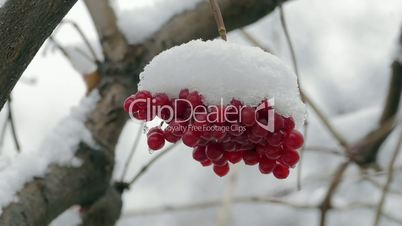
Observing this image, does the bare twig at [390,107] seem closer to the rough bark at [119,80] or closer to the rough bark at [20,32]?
the rough bark at [119,80]

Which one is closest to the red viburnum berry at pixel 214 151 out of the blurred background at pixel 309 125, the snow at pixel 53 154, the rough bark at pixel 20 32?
the rough bark at pixel 20 32

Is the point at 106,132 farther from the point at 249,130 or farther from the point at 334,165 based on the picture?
the point at 334,165

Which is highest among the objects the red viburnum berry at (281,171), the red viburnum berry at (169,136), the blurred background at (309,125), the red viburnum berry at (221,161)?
the red viburnum berry at (169,136)

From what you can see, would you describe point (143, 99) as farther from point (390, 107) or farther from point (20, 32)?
point (390, 107)

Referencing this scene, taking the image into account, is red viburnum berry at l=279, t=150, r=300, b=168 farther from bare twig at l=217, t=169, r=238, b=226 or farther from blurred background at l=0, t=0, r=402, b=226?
blurred background at l=0, t=0, r=402, b=226

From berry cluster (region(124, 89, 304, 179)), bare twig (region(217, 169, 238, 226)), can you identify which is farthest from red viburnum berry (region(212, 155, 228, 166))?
bare twig (region(217, 169, 238, 226))

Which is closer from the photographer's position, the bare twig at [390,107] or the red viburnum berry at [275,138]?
the red viburnum berry at [275,138]

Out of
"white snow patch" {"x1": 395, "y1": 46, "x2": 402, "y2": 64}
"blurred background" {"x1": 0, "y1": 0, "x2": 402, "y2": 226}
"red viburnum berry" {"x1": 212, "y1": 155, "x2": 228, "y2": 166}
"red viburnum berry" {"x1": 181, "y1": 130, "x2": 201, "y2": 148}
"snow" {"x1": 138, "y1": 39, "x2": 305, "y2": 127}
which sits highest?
A: "snow" {"x1": 138, "y1": 39, "x2": 305, "y2": 127}
